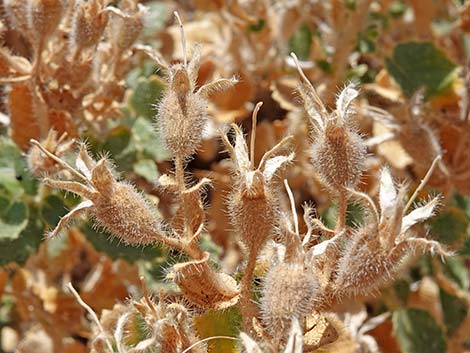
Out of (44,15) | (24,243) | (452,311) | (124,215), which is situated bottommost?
(452,311)

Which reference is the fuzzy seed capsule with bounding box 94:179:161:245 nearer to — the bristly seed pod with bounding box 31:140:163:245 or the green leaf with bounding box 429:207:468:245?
the bristly seed pod with bounding box 31:140:163:245

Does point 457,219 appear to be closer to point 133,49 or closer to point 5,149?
point 133,49

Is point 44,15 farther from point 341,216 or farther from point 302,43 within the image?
point 302,43

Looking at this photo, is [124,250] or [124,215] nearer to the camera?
[124,215]

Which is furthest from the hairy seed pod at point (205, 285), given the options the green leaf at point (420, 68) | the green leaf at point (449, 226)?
the green leaf at point (420, 68)

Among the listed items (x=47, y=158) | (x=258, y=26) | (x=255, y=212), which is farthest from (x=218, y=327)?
(x=258, y=26)

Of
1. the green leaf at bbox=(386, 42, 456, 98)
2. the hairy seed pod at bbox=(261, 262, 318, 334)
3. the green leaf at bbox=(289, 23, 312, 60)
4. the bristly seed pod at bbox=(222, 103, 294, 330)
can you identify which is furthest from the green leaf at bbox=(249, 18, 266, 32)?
the hairy seed pod at bbox=(261, 262, 318, 334)

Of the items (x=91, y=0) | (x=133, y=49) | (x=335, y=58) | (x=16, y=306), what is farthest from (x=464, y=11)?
(x=16, y=306)
